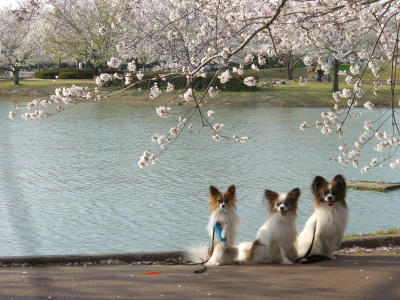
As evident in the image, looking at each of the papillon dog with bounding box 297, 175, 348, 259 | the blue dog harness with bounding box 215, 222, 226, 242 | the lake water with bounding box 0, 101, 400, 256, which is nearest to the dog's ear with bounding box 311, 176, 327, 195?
the papillon dog with bounding box 297, 175, 348, 259

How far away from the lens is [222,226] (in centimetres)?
580

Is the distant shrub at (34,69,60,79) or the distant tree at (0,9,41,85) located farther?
the distant shrub at (34,69,60,79)

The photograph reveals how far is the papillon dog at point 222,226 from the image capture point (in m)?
5.84

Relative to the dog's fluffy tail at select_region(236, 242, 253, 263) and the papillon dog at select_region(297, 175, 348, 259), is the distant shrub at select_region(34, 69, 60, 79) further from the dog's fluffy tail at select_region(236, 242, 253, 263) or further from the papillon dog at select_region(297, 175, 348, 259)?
the papillon dog at select_region(297, 175, 348, 259)

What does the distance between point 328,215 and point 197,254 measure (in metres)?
1.44

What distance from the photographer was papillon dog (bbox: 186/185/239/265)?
5836mm

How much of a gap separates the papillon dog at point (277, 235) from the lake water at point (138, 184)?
7.55 feet

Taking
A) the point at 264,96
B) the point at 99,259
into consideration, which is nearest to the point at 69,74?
the point at 264,96

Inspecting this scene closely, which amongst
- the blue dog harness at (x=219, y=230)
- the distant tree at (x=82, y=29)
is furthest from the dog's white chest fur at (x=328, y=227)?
the distant tree at (x=82, y=29)

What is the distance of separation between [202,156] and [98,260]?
9173 millimetres

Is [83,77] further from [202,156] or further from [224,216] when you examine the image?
[224,216]

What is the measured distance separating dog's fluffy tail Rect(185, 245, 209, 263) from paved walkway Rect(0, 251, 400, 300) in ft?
1.25

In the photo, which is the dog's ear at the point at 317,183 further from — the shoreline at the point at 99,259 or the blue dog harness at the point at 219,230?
the shoreline at the point at 99,259

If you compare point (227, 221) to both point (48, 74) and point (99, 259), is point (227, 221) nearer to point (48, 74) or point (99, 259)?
point (99, 259)
